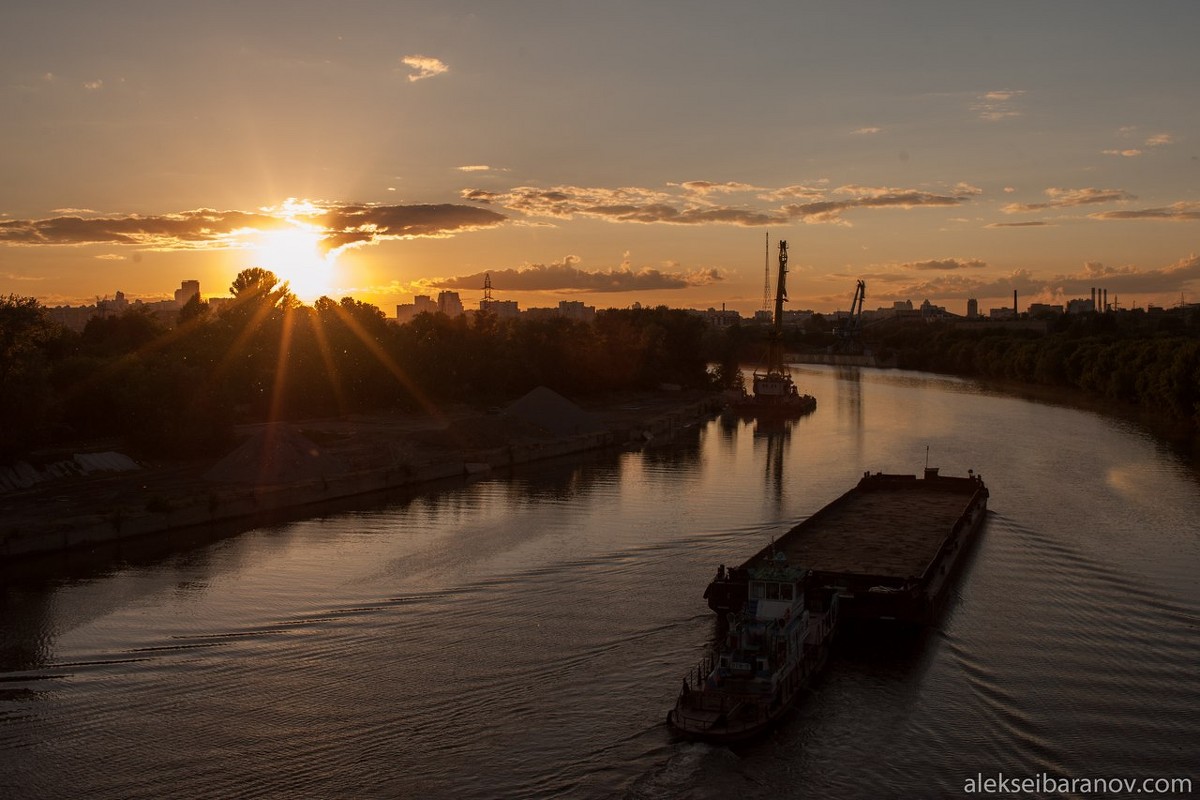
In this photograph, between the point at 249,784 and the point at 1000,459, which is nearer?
the point at 249,784

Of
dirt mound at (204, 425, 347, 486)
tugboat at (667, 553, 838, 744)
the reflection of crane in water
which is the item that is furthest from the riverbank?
tugboat at (667, 553, 838, 744)

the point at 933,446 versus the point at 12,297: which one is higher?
the point at 12,297

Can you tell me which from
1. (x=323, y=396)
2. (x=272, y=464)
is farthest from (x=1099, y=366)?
A: (x=272, y=464)

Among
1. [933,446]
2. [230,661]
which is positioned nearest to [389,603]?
[230,661]

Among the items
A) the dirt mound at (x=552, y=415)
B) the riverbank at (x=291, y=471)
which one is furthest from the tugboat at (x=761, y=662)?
the dirt mound at (x=552, y=415)

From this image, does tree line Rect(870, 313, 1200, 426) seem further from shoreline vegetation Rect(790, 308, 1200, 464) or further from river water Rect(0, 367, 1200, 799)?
river water Rect(0, 367, 1200, 799)

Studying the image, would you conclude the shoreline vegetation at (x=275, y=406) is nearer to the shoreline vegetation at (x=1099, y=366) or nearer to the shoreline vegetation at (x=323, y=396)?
the shoreline vegetation at (x=323, y=396)

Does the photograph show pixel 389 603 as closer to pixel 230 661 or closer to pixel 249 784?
pixel 230 661
